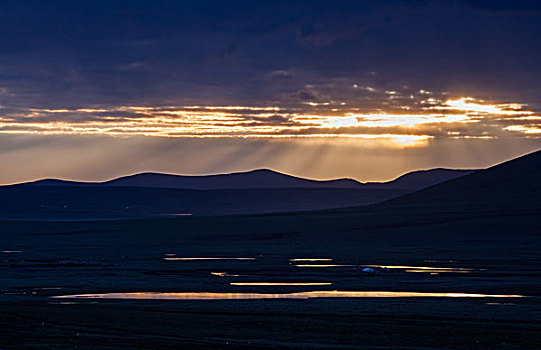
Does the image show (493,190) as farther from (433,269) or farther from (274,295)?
(274,295)

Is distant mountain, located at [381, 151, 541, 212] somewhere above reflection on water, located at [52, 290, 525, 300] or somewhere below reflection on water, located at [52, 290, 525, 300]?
above

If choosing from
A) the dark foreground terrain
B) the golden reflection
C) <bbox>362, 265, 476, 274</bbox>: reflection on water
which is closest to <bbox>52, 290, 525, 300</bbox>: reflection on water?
the dark foreground terrain

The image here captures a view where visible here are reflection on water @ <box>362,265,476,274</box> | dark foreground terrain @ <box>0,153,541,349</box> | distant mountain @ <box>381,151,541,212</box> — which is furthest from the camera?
distant mountain @ <box>381,151,541,212</box>

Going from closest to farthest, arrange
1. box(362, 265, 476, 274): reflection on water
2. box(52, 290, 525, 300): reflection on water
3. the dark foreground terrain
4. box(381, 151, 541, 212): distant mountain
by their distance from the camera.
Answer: the dark foreground terrain < box(52, 290, 525, 300): reflection on water < box(362, 265, 476, 274): reflection on water < box(381, 151, 541, 212): distant mountain

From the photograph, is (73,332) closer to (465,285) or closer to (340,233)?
(465,285)

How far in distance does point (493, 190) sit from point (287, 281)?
119m

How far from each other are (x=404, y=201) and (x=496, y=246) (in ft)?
278

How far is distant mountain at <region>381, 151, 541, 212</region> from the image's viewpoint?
5818 inches

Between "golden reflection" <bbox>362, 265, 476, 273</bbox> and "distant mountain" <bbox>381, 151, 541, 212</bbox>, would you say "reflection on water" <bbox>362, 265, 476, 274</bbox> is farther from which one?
"distant mountain" <bbox>381, 151, 541, 212</bbox>

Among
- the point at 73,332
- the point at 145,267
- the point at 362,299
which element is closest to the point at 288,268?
the point at 145,267

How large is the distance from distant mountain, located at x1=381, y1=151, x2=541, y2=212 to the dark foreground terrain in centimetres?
1623

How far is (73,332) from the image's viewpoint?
3391cm

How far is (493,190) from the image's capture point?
554 ft

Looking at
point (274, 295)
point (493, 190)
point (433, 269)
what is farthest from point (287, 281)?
point (493, 190)
